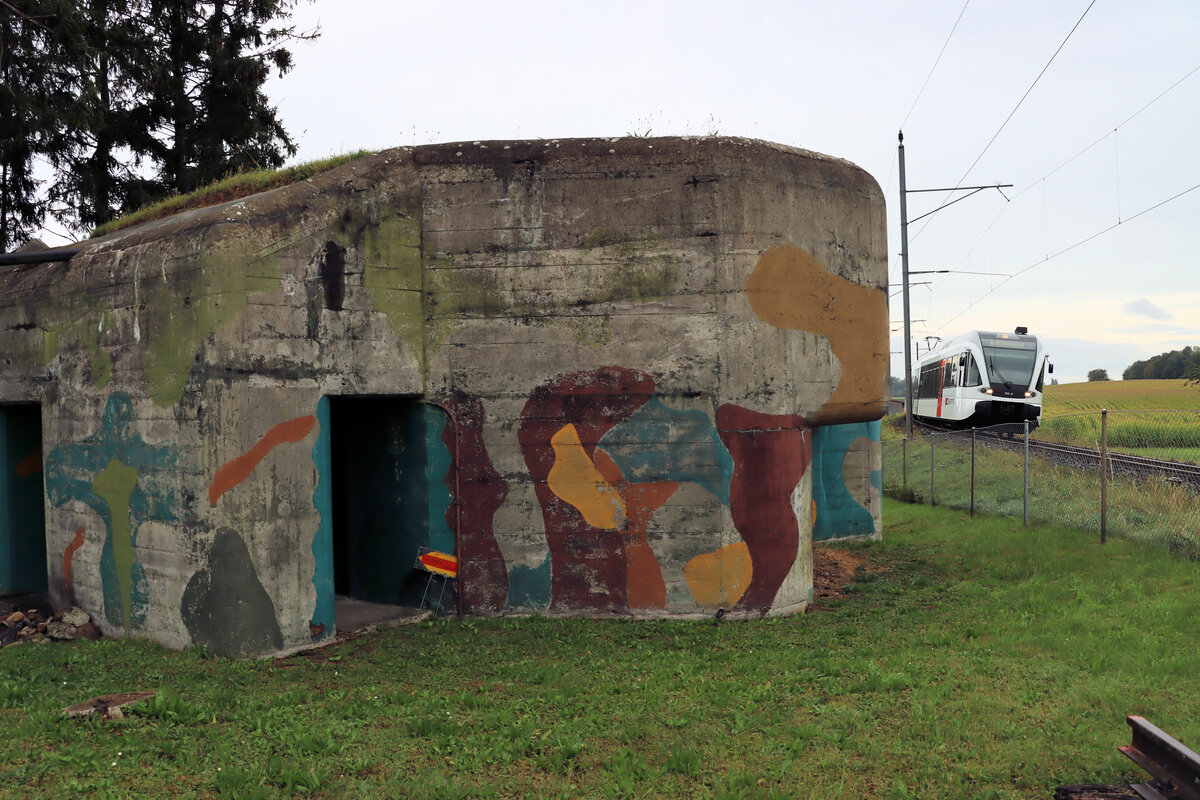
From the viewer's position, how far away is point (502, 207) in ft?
29.2

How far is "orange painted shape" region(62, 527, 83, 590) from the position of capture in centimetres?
897

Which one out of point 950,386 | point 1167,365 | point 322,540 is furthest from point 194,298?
point 1167,365

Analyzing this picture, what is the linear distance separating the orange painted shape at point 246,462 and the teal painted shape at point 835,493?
888 centimetres

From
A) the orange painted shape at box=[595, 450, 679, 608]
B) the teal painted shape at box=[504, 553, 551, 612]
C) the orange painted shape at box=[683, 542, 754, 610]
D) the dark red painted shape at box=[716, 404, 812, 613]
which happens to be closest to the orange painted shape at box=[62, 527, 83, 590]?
the teal painted shape at box=[504, 553, 551, 612]

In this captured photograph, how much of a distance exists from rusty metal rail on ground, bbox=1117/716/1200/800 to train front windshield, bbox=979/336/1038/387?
58.0 ft

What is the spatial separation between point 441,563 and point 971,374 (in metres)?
17.0

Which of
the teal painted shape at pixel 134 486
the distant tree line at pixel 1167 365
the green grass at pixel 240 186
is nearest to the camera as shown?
the teal painted shape at pixel 134 486

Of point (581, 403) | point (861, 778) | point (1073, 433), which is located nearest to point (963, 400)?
point (1073, 433)

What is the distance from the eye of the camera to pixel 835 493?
14055 mm

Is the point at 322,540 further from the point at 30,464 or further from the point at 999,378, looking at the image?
the point at 999,378

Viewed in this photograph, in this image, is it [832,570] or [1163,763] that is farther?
[832,570]

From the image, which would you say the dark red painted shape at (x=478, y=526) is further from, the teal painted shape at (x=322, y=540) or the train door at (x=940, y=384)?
the train door at (x=940, y=384)

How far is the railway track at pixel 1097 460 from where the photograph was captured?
13291mm

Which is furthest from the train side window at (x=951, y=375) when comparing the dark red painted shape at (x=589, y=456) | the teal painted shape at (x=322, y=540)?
the teal painted shape at (x=322, y=540)
